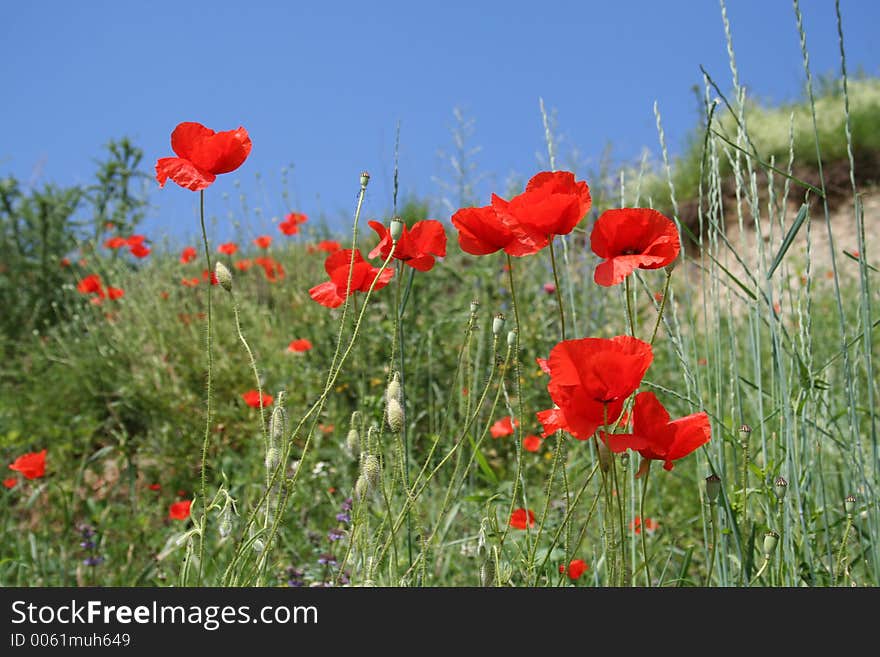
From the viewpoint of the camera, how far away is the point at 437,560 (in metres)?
1.89

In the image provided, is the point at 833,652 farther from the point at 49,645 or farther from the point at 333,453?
the point at 333,453

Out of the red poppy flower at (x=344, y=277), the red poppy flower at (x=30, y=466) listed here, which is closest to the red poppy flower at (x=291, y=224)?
the red poppy flower at (x=30, y=466)

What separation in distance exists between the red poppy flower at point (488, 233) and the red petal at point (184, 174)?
32 cm

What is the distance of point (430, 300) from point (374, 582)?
9.20ft

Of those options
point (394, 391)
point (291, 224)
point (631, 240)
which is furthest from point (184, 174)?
point (291, 224)

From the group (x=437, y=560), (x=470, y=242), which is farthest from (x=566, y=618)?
(x=437, y=560)

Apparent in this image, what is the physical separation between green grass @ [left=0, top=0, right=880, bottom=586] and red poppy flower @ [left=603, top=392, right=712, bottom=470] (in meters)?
0.08

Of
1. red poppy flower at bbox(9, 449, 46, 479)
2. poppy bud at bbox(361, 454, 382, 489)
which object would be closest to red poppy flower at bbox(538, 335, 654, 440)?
poppy bud at bbox(361, 454, 382, 489)

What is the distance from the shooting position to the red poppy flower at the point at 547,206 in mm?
945

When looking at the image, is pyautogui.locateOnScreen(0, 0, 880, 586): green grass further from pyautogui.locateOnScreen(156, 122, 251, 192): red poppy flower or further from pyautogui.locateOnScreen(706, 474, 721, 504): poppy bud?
pyautogui.locateOnScreen(156, 122, 251, 192): red poppy flower

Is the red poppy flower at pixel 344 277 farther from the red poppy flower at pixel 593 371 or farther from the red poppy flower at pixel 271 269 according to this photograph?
the red poppy flower at pixel 271 269

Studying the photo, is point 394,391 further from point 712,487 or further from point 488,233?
point 712,487

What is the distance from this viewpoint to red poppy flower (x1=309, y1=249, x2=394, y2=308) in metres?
1.14

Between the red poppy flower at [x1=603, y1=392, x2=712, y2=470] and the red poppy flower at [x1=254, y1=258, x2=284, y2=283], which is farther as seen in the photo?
the red poppy flower at [x1=254, y1=258, x2=284, y2=283]
